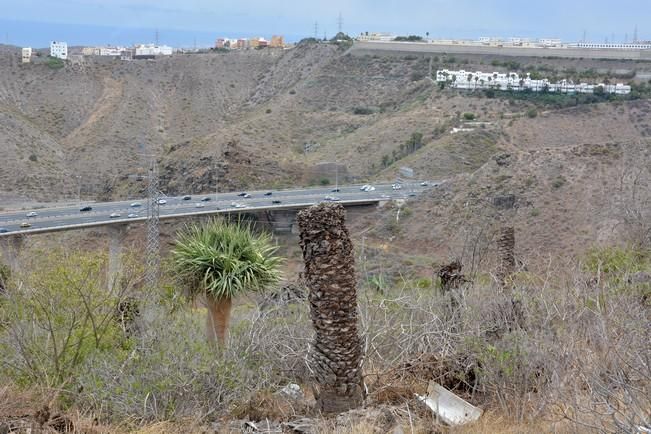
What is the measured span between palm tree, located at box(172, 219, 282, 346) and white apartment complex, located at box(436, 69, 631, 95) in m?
64.7

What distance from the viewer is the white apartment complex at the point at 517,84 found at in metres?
72.1

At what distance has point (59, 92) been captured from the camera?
86.6 metres

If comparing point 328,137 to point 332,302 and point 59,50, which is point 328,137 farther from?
point 332,302

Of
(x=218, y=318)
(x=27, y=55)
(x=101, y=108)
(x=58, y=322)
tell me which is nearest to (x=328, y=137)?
(x=101, y=108)

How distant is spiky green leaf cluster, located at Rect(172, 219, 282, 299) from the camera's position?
1140 centimetres

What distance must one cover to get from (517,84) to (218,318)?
66.8 meters

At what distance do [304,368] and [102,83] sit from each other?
8638 cm

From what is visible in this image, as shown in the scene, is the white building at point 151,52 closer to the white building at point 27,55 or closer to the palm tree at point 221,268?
the white building at point 27,55

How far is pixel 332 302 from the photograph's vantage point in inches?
329

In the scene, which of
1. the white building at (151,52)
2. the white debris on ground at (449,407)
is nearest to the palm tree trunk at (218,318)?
the white debris on ground at (449,407)

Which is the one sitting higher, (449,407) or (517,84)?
(517,84)

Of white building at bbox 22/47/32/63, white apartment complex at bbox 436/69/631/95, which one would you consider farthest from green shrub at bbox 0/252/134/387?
white building at bbox 22/47/32/63

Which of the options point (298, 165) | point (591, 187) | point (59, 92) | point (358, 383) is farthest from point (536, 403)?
point (59, 92)

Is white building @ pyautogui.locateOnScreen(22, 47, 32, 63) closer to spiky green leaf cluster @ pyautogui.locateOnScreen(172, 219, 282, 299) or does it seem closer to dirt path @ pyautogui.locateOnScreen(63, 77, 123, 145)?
dirt path @ pyautogui.locateOnScreen(63, 77, 123, 145)
